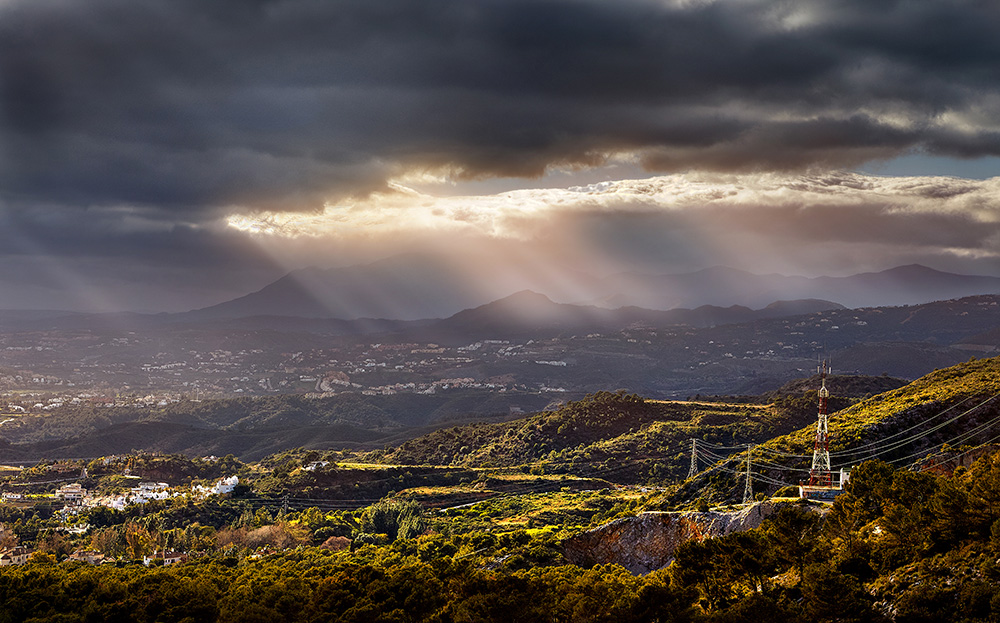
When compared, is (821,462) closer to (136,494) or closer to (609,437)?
(609,437)

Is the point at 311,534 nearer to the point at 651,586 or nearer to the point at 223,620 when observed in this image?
the point at 223,620

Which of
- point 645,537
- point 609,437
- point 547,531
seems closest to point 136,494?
point 547,531

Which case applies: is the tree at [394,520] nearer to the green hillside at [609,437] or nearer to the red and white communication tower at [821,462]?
the green hillside at [609,437]

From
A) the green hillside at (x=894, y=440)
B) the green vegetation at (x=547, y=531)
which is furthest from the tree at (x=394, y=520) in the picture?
the green hillside at (x=894, y=440)

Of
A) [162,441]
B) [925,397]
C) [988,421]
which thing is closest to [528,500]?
[925,397]

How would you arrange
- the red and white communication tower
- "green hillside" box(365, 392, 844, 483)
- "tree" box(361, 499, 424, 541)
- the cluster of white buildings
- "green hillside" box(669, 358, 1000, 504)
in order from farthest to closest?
"green hillside" box(365, 392, 844, 483) < the cluster of white buildings < "tree" box(361, 499, 424, 541) < "green hillside" box(669, 358, 1000, 504) < the red and white communication tower

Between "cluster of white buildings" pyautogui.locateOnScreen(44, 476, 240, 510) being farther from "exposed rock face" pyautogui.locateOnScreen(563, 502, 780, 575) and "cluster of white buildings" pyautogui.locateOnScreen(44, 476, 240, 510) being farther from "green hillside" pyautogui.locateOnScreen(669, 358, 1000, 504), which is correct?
"green hillside" pyautogui.locateOnScreen(669, 358, 1000, 504)

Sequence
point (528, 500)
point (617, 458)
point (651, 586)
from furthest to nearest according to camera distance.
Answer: point (617, 458) < point (528, 500) < point (651, 586)

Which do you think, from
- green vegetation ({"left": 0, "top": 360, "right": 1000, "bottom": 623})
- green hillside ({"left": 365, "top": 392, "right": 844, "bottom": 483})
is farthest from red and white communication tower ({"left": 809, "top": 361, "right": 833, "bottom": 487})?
green hillside ({"left": 365, "top": 392, "right": 844, "bottom": 483})
